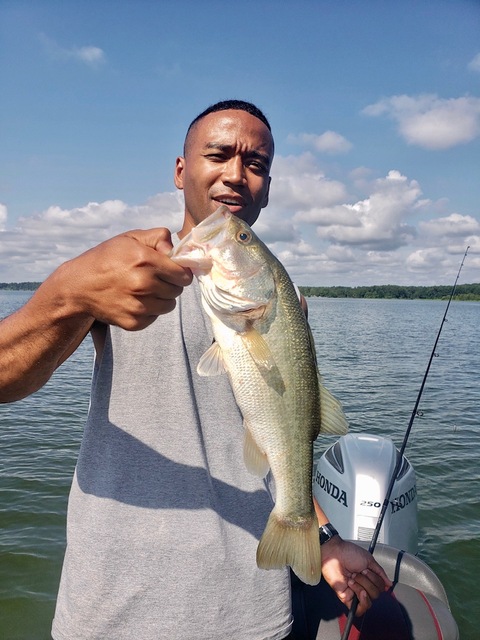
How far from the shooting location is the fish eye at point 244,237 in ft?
7.32

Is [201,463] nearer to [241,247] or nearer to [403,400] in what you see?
[241,247]

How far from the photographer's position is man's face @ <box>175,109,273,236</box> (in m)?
2.84

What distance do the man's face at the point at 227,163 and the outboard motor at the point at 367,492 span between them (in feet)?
13.4

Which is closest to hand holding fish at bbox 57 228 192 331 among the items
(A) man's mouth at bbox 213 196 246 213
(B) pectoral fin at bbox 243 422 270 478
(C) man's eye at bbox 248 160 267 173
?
(B) pectoral fin at bbox 243 422 270 478

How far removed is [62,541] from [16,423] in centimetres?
666

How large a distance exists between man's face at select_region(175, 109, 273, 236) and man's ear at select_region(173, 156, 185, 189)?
21cm

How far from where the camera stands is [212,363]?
7.09 ft

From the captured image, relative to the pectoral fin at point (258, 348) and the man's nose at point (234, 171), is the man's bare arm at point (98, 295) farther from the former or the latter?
the man's nose at point (234, 171)

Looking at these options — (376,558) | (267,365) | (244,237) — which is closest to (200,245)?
(244,237)

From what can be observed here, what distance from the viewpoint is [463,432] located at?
551 inches

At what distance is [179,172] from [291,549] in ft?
7.63

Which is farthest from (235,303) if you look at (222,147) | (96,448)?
(222,147)

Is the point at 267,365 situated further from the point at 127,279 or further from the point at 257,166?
the point at 257,166

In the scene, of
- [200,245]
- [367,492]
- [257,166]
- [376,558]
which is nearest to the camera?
[200,245]
